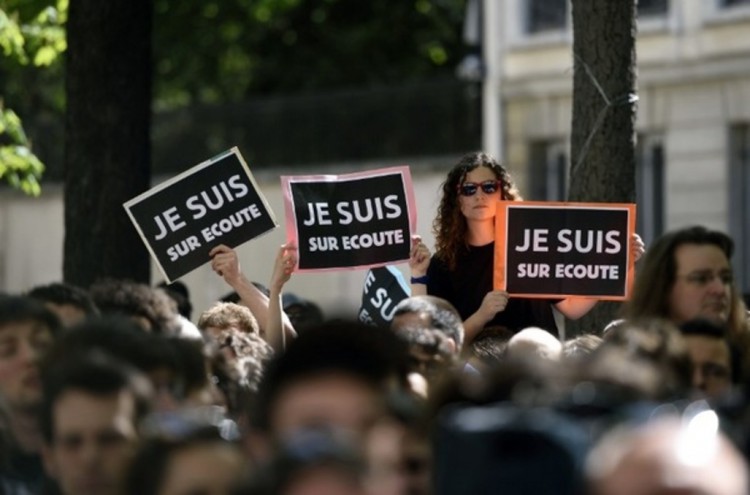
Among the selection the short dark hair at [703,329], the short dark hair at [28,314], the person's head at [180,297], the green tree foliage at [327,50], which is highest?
the green tree foliage at [327,50]

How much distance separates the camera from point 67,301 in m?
7.68

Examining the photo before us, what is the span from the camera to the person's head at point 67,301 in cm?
757

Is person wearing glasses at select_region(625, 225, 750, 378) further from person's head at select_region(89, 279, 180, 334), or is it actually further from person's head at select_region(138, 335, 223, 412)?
person's head at select_region(138, 335, 223, 412)

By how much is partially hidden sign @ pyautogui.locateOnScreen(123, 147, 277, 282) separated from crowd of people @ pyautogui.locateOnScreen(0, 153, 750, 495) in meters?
2.16

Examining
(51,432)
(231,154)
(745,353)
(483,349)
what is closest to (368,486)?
(51,432)

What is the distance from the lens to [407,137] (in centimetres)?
2670

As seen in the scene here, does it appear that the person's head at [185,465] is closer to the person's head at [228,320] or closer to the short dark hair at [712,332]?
the short dark hair at [712,332]

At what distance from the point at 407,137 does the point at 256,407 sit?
2201 centimetres

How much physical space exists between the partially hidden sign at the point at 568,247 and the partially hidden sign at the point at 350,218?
0.69 meters

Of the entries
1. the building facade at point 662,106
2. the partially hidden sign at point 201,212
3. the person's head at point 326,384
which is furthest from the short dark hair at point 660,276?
the building facade at point 662,106

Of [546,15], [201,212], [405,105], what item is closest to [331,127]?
[405,105]

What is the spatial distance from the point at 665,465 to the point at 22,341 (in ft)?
11.2

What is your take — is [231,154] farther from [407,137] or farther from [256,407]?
[407,137]

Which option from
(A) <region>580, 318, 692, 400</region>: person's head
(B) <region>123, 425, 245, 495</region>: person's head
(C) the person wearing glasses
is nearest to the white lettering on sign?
(C) the person wearing glasses
